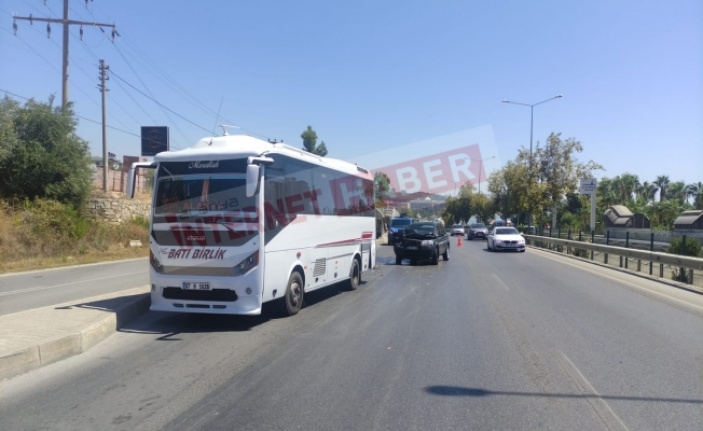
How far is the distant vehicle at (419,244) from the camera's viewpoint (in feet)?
67.6

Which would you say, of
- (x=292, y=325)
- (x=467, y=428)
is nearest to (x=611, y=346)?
(x=467, y=428)

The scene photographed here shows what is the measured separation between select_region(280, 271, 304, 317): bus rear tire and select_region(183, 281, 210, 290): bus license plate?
1.62 metres

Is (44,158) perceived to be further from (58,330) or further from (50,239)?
(58,330)

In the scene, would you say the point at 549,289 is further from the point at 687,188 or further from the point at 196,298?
the point at 687,188

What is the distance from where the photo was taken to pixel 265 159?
8.28 metres

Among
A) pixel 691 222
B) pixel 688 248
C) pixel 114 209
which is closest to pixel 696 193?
pixel 691 222

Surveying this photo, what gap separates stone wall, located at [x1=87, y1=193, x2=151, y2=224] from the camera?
29.8 meters

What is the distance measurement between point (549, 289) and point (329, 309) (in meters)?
6.31

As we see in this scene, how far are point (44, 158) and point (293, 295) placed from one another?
21.3m

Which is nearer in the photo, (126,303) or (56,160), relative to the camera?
(126,303)

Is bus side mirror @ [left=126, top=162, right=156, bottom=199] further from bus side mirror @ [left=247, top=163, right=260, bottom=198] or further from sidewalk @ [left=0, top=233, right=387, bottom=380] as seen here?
bus side mirror @ [left=247, top=163, right=260, bottom=198]

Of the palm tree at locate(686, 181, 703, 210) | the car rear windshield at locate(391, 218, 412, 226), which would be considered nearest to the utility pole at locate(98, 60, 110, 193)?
the car rear windshield at locate(391, 218, 412, 226)

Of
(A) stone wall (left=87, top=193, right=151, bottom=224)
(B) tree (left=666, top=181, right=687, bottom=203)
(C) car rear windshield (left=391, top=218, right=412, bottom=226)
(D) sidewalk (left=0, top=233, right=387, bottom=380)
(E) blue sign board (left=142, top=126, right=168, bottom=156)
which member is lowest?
(D) sidewalk (left=0, top=233, right=387, bottom=380)

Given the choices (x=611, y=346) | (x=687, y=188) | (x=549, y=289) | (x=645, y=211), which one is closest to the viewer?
(x=611, y=346)
